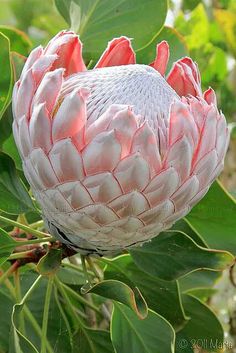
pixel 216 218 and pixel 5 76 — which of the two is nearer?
pixel 5 76

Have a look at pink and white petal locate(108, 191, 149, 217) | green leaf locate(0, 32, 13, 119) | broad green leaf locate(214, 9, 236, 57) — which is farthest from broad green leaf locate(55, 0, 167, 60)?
broad green leaf locate(214, 9, 236, 57)

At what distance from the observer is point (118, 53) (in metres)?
1.22

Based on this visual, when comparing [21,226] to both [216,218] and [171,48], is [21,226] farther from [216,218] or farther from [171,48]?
[171,48]

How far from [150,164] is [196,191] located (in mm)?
118

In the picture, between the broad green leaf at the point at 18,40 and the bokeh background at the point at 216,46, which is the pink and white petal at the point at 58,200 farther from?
the bokeh background at the point at 216,46

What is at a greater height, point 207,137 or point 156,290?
point 207,137

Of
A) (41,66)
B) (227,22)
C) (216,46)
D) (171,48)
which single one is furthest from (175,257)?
(216,46)

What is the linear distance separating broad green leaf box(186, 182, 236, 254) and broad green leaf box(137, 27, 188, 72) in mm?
324

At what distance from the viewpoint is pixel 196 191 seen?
3.64ft

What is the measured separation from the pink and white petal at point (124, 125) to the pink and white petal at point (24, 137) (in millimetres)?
144

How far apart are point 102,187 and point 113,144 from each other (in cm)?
7

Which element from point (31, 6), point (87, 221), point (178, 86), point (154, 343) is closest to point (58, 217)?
point (87, 221)

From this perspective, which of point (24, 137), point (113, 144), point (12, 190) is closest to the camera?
point (113, 144)

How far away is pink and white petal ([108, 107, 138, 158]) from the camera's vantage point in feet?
3.26
